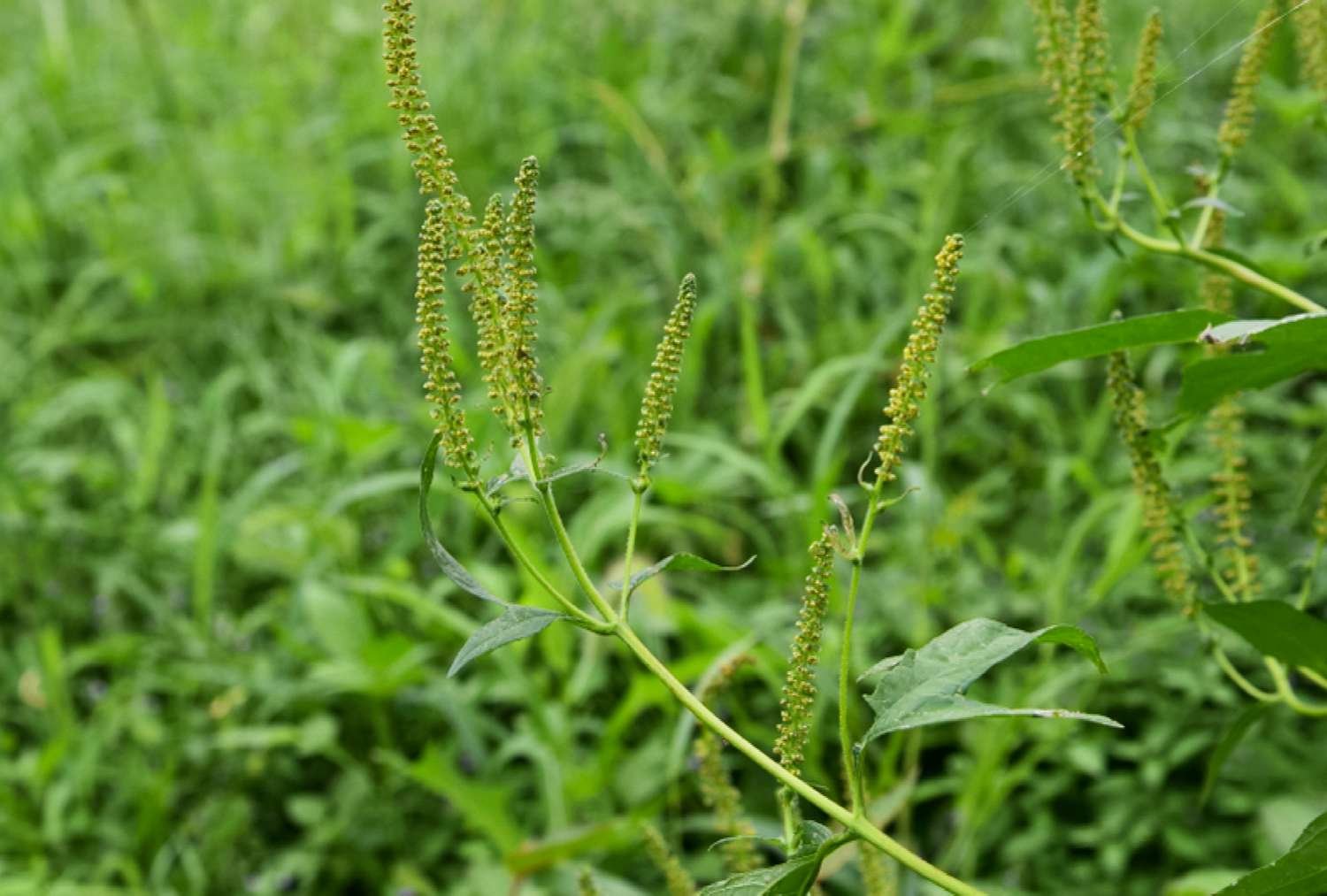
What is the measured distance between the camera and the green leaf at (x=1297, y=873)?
793mm

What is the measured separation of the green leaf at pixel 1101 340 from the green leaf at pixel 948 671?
→ 15 centimetres

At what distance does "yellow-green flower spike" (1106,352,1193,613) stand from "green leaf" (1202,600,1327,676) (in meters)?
0.16

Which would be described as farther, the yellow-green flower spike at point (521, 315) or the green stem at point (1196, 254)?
the green stem at point (1196, 254)

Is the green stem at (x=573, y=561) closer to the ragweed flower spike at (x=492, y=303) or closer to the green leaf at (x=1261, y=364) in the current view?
the ragweed flower spike at (x=492, y=303)

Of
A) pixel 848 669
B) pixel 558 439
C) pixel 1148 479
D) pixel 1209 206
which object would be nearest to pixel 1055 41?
pixel 1209 206

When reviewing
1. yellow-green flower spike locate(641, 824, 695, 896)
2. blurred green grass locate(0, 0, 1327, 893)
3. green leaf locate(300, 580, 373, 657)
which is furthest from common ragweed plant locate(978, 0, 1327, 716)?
green leaf locate(300, 580, 373, 657)

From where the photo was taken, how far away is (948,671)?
79 cm

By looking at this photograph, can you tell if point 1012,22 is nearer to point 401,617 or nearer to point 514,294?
point 401,617

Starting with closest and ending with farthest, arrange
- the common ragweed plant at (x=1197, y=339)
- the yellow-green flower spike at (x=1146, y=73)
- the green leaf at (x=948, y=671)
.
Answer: the green leaf at (x=948, y=671), the common ragweed plant at (x=1197, y=339), the yellow-green flower spike at (x=1146, y=73)

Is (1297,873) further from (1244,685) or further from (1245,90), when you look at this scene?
(1245,90)

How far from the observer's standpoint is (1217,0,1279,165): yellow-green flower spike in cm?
116

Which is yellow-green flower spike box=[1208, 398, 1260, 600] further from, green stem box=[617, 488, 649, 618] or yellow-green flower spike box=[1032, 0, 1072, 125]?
green stem box=[617, 488, 649, 618]

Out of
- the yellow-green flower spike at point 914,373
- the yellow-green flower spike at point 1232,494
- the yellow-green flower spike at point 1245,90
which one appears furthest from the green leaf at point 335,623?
the yellow-green flower spike at point 914,373

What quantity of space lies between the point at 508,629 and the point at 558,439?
2231 millimetres
